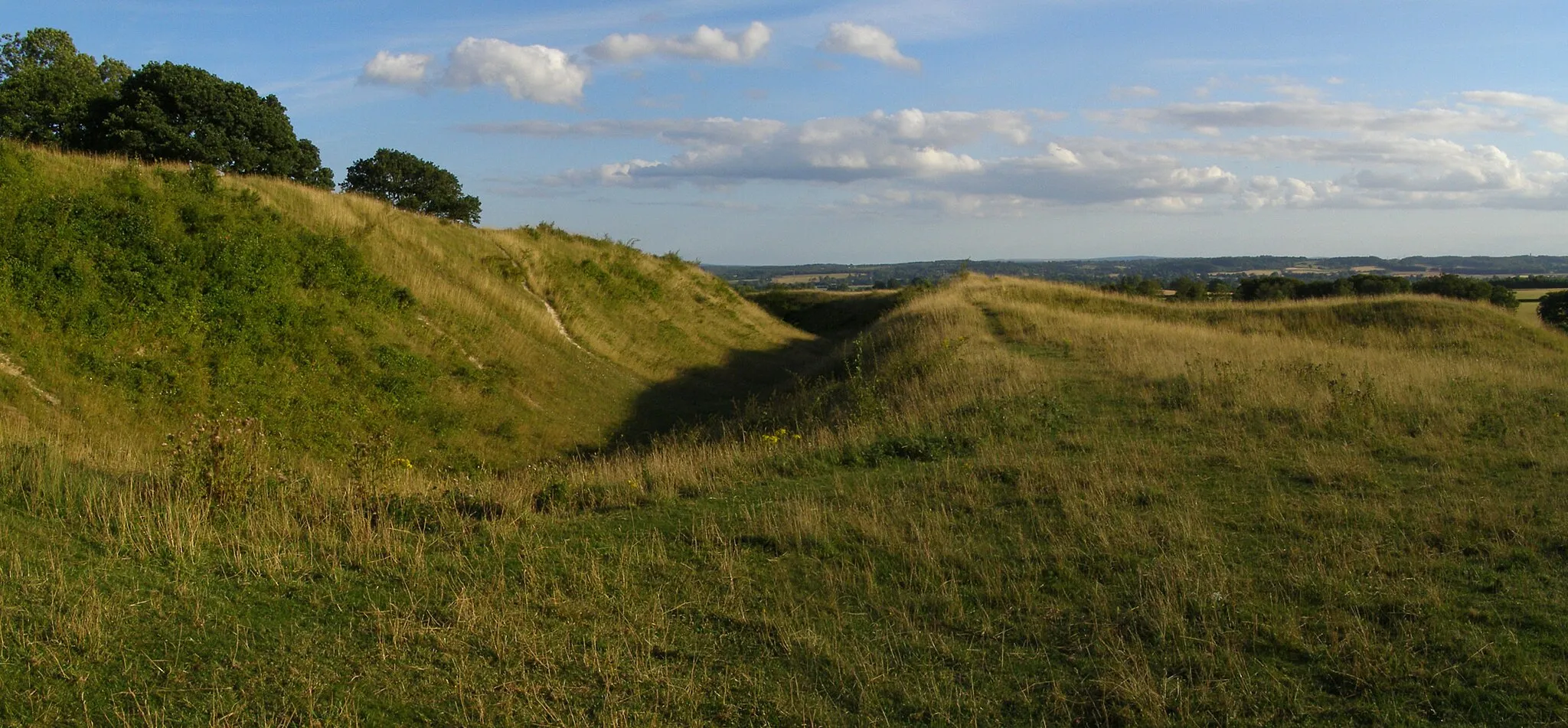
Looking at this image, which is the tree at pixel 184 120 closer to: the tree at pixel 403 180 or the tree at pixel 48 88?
the tree at pixel 48 88

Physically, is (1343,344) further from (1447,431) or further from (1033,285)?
(1033,285)

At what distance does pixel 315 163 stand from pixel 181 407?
106 feet

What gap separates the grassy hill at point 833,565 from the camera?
13.3 feet

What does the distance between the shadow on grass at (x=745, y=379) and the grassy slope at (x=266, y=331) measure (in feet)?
2.17

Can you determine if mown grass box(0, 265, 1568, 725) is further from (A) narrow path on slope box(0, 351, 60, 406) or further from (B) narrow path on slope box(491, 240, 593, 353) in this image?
(B) narrow path on slope box(491, 240, 593, 353)

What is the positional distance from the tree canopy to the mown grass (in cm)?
2175

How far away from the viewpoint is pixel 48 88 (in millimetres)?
33750

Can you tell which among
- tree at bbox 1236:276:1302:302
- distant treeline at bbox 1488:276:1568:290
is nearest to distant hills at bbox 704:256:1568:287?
distant treeline at bbox 1488:276:1568:290

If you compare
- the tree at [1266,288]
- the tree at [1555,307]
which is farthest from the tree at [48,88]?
the tree at [1555,307]

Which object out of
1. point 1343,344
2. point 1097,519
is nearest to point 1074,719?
point 1097,519

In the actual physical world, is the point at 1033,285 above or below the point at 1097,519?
above

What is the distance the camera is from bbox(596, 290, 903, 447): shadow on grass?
18734 millimetres

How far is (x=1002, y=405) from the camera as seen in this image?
39.1ft

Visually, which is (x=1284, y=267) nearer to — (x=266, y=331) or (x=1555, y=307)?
(x=1555, y=307)
